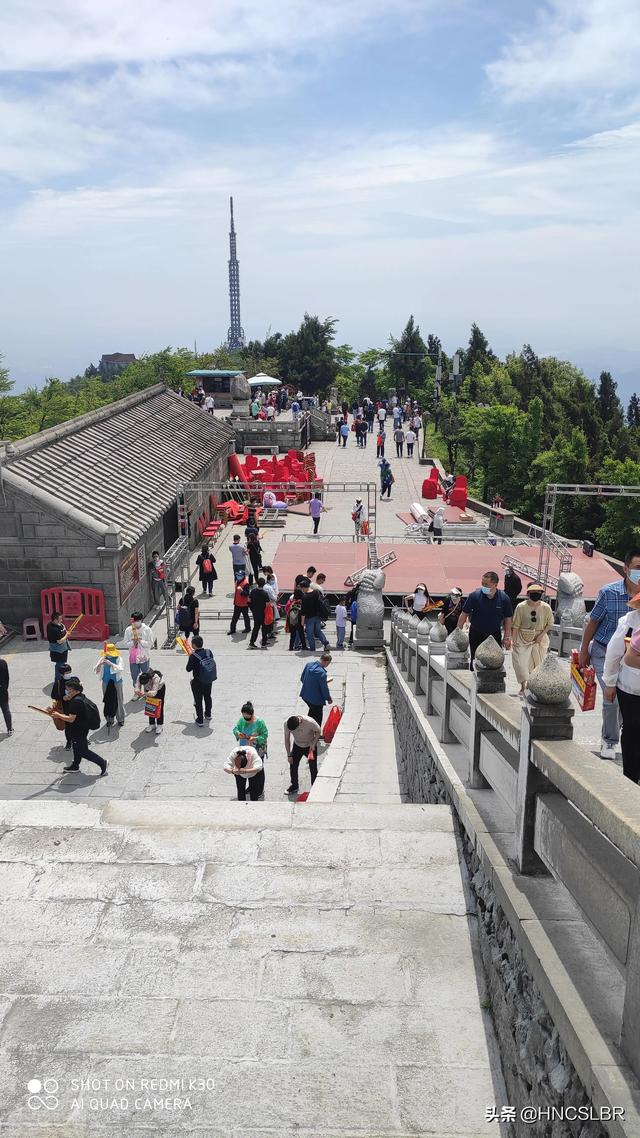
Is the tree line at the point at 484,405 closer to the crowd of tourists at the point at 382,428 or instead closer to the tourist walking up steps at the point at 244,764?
the crowd of tourists at the point at 382,428

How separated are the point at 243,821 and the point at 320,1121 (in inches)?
93.3

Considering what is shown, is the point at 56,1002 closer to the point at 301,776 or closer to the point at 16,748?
the point at 301,776

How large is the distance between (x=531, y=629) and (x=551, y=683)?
4491 mm

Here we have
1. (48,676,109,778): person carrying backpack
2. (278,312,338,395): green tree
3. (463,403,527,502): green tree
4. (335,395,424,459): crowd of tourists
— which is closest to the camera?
(48,676,109,778): person carrying backpack

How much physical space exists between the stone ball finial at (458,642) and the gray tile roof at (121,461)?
11.4 metres

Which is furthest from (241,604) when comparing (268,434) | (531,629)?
(268,434)

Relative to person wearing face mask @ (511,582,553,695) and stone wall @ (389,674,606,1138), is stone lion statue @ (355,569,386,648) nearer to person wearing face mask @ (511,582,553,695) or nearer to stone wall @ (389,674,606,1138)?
person wearing face mask @ (511,582,553,695)

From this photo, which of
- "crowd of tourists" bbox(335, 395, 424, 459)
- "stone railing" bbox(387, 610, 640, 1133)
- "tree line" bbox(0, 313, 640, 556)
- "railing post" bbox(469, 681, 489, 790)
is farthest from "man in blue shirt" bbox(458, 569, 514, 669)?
"crowd of tourists" bbox(335, 395, 424, 459)

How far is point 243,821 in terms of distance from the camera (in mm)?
5949

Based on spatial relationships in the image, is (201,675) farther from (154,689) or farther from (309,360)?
(309,360)

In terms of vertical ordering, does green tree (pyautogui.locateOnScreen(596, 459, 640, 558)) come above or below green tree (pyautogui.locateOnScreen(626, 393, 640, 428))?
below

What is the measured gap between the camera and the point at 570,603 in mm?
16578

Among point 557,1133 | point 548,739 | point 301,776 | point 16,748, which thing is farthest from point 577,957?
point 16,748

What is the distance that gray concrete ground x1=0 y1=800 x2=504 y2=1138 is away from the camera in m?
Answer: 3.82
